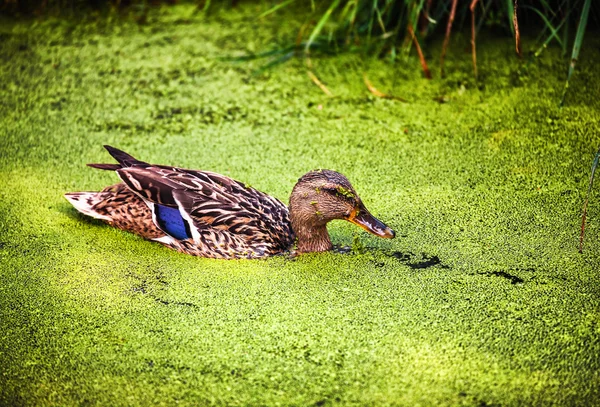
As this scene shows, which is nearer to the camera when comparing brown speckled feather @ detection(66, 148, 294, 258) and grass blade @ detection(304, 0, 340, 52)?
brown speckled feather @ detection(66, 148, 294, 258)

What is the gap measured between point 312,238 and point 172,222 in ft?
1.91

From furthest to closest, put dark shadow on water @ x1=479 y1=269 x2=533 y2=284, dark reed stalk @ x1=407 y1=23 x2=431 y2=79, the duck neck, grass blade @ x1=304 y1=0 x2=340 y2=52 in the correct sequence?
grass blade @ x1=304 y1=0 x2=340 y2=52 → dark reed stalk @ x1=407 y1=23 x2=431 y2=79 → the duck neck → dark shadow on water @ x1=479 y1=269 x2=533 y2=284

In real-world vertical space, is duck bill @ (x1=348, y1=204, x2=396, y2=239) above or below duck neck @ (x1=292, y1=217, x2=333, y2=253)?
above

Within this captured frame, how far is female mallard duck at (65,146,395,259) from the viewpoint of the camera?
3.23m

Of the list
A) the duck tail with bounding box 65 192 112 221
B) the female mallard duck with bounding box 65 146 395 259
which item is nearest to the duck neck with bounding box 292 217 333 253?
the female mallard duck with bounding box 65 146 395 259

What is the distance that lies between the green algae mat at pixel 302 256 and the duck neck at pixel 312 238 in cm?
4

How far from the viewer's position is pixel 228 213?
10.7ft

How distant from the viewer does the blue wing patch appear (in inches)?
128

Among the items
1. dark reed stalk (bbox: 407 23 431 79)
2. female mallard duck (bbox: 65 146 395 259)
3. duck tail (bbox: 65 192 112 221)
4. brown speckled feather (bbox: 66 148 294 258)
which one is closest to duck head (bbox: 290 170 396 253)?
female mallard duck (bbox: 65 146 395 259)

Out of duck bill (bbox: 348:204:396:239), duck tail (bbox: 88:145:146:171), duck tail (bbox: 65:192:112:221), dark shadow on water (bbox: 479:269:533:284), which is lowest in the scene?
duck tail (bbox: 65:192:112:221)

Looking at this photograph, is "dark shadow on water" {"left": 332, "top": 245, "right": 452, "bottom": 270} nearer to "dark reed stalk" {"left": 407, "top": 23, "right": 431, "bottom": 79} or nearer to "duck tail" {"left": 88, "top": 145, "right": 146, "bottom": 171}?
"duck tail" {"left": 88, "top": 145, "right": 146, "bottom": 171}

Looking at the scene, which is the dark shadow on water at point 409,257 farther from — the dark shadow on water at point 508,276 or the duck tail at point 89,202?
the duck tail at point 89,202

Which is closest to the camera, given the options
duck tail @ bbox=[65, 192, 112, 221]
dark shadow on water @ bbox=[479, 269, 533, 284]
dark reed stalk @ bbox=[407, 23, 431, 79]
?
dark shadow on water @ bbox=[479, 269, 533, 284]

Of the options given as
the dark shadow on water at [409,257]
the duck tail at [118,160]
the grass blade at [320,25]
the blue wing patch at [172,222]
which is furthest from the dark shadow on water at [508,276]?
the grass blade at [320,25]
